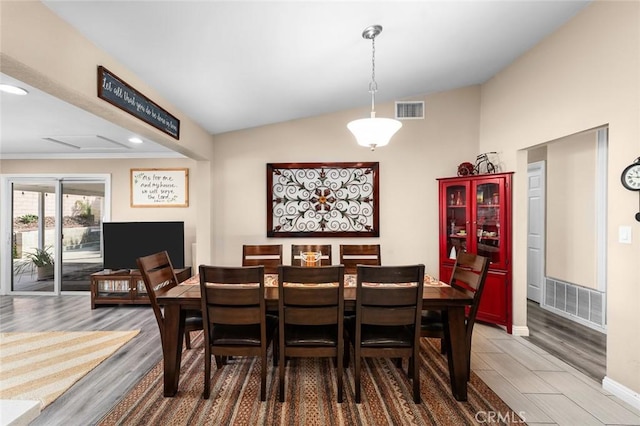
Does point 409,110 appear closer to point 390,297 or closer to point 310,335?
point 390,297

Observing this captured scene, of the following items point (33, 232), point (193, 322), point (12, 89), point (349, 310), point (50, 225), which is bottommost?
point (193, 322)

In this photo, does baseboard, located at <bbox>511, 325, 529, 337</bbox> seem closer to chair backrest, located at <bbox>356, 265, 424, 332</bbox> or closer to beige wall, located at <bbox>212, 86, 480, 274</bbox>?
beige wall, located at <bbox>212, 86, 480, 274</bbox>

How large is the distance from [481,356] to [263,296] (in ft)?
7.36

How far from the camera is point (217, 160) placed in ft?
14.0

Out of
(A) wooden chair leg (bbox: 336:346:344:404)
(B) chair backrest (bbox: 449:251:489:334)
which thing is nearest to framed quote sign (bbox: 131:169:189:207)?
(A) wooden chair leg (bbox: 336:346:344:404)

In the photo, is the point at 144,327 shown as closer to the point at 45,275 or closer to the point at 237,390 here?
the point at 237,390

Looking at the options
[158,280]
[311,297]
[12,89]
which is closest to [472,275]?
[311,297]

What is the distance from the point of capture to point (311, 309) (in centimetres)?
205

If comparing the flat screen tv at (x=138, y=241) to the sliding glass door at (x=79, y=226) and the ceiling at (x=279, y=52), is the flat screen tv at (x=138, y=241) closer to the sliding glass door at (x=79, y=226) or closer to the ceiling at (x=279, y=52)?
the sliding glass door at (x=79, y=226)

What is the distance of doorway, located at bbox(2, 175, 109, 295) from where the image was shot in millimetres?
4859

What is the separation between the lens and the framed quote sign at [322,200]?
4.14m

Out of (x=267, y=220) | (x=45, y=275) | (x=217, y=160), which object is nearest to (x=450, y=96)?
(x=267, y=220)

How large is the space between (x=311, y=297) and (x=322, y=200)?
227 cm

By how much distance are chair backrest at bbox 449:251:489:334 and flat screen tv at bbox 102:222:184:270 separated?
11.9 feet
